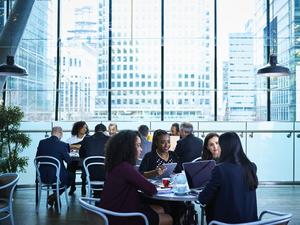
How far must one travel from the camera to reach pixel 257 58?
10242 millimetres

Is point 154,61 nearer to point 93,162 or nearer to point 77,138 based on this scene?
point 77,138

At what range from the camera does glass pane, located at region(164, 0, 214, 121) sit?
398 inches

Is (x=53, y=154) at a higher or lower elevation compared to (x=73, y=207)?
higher

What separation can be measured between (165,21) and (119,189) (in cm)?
737

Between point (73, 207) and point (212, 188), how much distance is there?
385 cm

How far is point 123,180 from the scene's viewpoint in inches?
134

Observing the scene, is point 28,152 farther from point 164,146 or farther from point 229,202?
point 229,202

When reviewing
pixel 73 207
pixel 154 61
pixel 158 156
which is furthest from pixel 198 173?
pixel 154 61

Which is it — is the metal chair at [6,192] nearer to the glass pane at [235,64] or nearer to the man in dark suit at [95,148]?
the man in dark suit at [95,148]

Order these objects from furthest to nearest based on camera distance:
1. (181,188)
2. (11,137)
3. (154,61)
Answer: (154,61) → (11,137) → (181,188)

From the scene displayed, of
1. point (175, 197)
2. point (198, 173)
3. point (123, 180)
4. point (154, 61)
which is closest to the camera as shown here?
point (123, 180)

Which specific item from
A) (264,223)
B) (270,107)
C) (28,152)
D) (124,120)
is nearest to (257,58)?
(270,107)

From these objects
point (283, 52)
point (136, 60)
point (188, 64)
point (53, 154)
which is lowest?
point (53, 154)

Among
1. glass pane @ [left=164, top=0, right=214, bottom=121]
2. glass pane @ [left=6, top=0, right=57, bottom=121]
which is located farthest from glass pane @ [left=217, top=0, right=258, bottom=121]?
glass pane @ [left=6, top=0, right=57, bottom=121]
